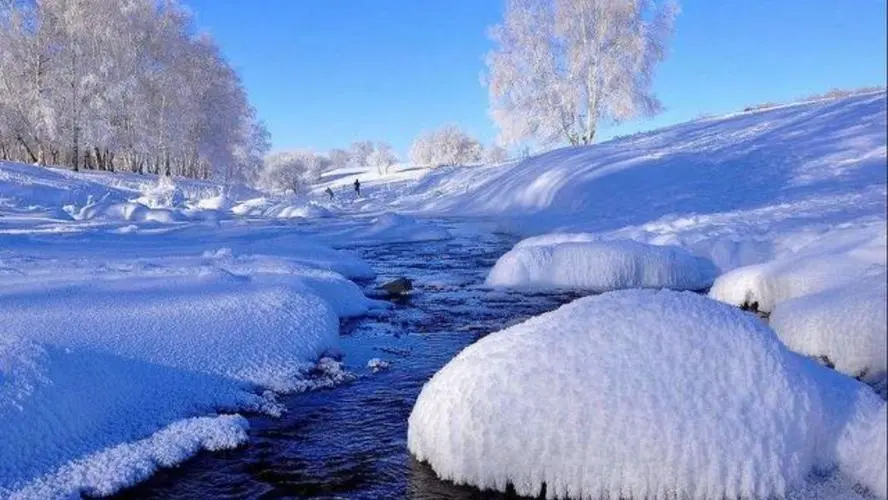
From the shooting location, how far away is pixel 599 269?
10547mm

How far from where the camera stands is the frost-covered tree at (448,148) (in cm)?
10231

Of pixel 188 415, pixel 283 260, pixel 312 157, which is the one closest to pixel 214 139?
pixel 283 260

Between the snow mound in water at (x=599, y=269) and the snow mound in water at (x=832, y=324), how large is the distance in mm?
3517

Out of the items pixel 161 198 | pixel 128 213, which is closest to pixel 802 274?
pixel 128 213

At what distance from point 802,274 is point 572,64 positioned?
29536 mm

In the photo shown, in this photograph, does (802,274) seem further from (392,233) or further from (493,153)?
(493,153)

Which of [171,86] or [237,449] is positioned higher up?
[171,86]

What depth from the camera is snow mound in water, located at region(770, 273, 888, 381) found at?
16.8ft

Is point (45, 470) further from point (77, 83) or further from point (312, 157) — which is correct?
point (312, 157)

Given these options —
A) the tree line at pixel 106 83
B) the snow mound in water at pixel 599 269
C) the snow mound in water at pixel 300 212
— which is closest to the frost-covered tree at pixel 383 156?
the tree line at pixel 106 83

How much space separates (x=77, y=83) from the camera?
32.8m

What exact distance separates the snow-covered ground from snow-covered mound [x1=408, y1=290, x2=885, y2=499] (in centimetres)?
1

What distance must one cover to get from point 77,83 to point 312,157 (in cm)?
9779

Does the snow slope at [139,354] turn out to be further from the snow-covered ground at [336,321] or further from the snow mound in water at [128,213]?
the snow mound in water at [128,213]
